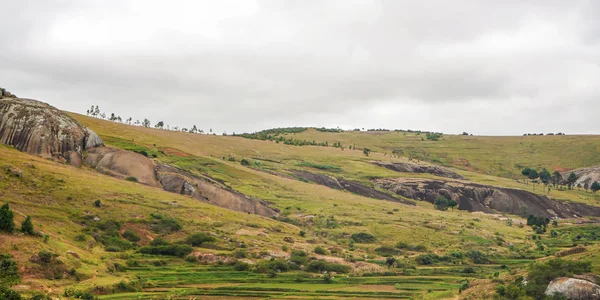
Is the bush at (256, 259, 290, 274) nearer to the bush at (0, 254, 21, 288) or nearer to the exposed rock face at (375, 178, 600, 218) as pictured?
the bush at (0, 254, 21, 288)

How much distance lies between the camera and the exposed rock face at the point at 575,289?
4866 centimetres

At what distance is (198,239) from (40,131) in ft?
136

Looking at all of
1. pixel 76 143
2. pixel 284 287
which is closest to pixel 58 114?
pixel 76 143

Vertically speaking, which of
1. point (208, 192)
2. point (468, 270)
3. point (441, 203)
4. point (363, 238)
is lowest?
point (468, 270)

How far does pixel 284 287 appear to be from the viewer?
215 feet

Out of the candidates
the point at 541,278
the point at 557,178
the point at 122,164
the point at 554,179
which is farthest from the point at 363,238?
the point at 557,178

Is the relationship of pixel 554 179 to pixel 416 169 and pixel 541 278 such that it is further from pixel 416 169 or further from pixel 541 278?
pixel 541 278

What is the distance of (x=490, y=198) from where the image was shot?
15100cm

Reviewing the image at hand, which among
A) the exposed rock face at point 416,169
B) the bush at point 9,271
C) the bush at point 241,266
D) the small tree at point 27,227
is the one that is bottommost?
the bush at point 241,266

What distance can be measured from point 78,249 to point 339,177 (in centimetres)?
9268

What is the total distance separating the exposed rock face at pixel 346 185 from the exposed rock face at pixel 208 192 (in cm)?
3674

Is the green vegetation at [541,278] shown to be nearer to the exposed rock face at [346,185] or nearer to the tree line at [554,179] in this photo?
the exposed rock face at [346,185]

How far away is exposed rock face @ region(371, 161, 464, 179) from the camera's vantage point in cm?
17262

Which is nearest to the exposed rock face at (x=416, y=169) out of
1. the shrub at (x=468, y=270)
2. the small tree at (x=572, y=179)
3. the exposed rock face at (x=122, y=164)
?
the small tree at (x=572, y=179)
